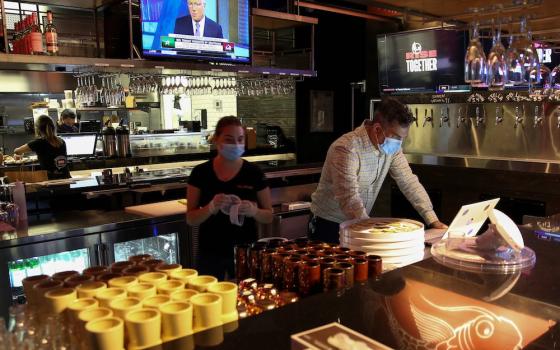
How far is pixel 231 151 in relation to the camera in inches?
111

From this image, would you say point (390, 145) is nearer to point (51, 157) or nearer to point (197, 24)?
point (197, 24)

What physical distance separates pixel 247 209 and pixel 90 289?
1309 mm

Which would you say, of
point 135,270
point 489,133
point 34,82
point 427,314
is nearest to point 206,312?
point 135,270

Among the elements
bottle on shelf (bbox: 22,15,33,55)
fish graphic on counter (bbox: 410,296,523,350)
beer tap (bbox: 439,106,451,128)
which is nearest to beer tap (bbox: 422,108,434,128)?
beer tap (bbox: 439,106,451,128)

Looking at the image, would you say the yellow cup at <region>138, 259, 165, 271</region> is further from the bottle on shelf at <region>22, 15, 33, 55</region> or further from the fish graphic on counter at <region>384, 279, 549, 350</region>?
the bottle on shelf at <region>22, 15, 33, 55</region>

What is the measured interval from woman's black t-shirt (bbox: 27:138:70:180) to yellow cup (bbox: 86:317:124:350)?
15.7 feet

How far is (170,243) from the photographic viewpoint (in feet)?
13.5

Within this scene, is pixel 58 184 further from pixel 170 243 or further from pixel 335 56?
pixel 335 56

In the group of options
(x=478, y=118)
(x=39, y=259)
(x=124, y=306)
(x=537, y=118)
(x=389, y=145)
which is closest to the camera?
(x=124, y=306)

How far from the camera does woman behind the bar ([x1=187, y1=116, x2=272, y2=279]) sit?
110 inches

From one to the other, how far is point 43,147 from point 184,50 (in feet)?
7.27

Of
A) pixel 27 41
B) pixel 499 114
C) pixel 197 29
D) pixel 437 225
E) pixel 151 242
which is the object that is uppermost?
pixel 197 29

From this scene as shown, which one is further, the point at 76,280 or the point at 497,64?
the point at 497,64

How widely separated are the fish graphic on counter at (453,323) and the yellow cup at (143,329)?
0.58 meters
